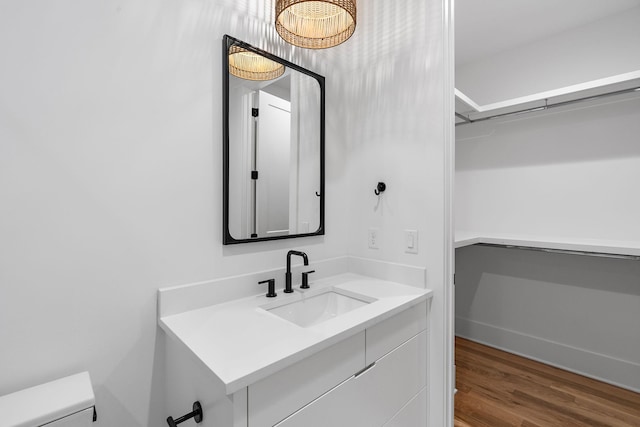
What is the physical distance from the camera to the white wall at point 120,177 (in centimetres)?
91

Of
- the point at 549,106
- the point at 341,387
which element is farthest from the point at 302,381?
the point at 549,106

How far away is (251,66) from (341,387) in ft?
4.62

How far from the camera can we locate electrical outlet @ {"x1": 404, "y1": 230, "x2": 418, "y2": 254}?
5.19 feet

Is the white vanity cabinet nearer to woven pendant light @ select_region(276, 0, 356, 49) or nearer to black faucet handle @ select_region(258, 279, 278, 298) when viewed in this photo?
black faucet handle @ select_region(258, 279, 278, 298)

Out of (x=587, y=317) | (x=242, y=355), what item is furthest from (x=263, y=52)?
(x=587, y=317)

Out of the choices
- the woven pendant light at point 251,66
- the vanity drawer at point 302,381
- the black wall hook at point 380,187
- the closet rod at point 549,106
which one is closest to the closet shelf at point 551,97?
the closet rod at point 549,106

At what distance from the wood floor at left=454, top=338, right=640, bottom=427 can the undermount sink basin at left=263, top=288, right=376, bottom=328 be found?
0.97 meters

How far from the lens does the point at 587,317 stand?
216cm

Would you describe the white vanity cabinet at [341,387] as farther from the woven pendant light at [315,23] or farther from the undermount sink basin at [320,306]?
the woven pendant light at [315,23]

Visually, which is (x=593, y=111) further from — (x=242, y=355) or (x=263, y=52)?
(x=242, y=355)

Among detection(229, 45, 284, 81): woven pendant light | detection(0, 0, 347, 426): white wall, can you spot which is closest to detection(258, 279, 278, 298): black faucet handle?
detection(0, 0, 347, 426): white wall

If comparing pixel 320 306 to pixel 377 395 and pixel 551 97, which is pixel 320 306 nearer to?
pixel 377 395

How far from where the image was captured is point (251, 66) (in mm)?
1416

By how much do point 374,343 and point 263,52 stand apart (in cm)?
141
